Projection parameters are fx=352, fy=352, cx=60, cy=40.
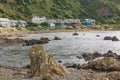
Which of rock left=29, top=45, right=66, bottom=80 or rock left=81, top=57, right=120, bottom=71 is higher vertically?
rock left=29, top=45, right=66, bottom=80

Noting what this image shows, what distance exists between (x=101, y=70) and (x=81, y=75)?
20.5ft

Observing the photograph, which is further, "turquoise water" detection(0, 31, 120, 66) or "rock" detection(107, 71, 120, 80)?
"turquoise water" detection(0, 31, 120, 66)

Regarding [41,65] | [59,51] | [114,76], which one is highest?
[41,65]

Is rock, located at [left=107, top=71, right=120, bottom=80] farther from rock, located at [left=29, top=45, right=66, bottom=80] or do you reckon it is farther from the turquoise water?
the turquoise water

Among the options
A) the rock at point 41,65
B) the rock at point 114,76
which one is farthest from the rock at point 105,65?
the rock at point 41,65

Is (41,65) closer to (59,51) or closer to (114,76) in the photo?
(114,76)

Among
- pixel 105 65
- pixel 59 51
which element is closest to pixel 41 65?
pixel 105 65

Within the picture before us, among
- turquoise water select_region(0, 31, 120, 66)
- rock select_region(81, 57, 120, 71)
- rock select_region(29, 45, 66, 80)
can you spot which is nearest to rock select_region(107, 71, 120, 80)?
rock select_region(81, 57, 120, 71)

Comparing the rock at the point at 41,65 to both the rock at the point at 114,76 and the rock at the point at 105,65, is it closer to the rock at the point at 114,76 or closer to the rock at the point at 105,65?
the rock at the point at 114,76

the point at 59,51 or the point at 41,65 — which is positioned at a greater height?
the point at 41,65

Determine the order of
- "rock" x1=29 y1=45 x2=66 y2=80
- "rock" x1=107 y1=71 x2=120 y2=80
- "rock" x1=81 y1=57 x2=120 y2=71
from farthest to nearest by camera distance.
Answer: "rock" x1=81 y1=57 x2=120 y2=71 → "rock" x1=107 y1=71 x2=120 y2=80 → "rock" x1=29 y1=45 x2=66 y2=80

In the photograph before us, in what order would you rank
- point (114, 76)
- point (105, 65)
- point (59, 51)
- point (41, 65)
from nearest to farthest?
point (41, 65)
point (114, 76)
point (105, 65)
point (59, 51)

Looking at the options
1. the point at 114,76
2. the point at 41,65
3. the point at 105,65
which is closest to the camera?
the point at 41,65

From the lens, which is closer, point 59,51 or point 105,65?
point 105,65
